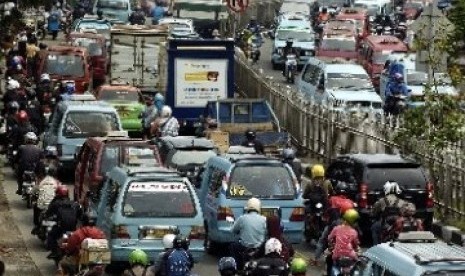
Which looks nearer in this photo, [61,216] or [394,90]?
[61,216]

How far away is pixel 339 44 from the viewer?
65.6 metres

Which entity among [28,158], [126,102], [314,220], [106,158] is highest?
[106,158]

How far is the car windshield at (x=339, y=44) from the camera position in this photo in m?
64.9

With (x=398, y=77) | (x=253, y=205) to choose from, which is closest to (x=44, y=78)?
(x=398, y=77)

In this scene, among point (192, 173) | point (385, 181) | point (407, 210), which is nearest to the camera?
point (407, 210)

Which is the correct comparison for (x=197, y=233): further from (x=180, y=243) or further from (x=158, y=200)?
(x=180, y=243)

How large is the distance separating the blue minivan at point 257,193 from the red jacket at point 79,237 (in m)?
3.77

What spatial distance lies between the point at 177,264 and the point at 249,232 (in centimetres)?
282

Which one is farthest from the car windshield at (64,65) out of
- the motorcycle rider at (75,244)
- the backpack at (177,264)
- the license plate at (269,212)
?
the backpack at (177,264)

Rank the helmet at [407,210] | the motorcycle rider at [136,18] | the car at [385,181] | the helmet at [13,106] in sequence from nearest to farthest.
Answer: the helmet at [407,210], the car at [385,181], the helmet at [13,106], the motorcycle rider at [136,18]

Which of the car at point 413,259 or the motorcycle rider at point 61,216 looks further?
the motorcycle rider at point 61,216

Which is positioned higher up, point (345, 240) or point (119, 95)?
point (345, 240)

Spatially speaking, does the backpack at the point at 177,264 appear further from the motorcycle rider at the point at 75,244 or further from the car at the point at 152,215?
the car at the point at 152,215

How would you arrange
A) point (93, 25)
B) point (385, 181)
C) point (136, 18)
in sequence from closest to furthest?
point (385, 181), point (93, 25), point (136, 18)
